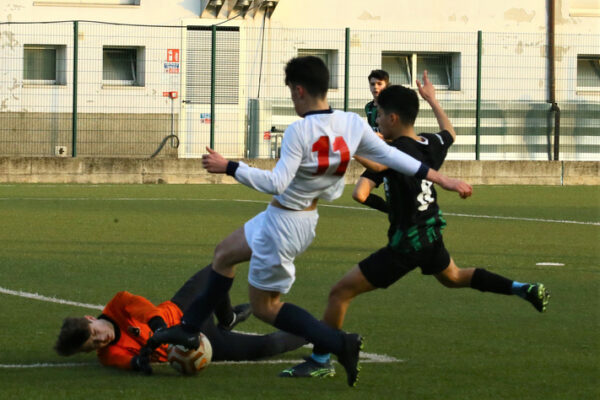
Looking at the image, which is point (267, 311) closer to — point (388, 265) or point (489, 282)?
point (388, 265)

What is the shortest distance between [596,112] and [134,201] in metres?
14.0

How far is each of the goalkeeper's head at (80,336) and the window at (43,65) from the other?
23238 mm

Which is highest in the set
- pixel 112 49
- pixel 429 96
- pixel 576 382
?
pixel 112 49

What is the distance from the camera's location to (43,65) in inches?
1131

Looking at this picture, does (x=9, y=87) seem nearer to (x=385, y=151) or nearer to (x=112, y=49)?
(x=112, y=49)

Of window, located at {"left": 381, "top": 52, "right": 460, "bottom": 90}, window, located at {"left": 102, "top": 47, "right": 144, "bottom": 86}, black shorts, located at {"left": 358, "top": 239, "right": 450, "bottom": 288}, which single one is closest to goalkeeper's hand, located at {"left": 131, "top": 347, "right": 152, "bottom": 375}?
black shorts, located at {"left": 358, "top": 239, "right": 450, "bottom": 288}

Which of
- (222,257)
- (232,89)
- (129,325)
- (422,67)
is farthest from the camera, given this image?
(422,67)

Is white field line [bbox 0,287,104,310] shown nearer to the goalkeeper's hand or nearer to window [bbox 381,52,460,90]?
the goalkeeper's hand

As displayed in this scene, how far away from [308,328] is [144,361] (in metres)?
0.86

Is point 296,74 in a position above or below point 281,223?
above

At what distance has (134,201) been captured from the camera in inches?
719

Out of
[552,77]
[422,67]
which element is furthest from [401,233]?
[422,67]

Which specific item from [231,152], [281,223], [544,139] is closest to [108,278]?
[281,223]

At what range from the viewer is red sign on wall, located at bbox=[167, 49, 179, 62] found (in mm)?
28719
